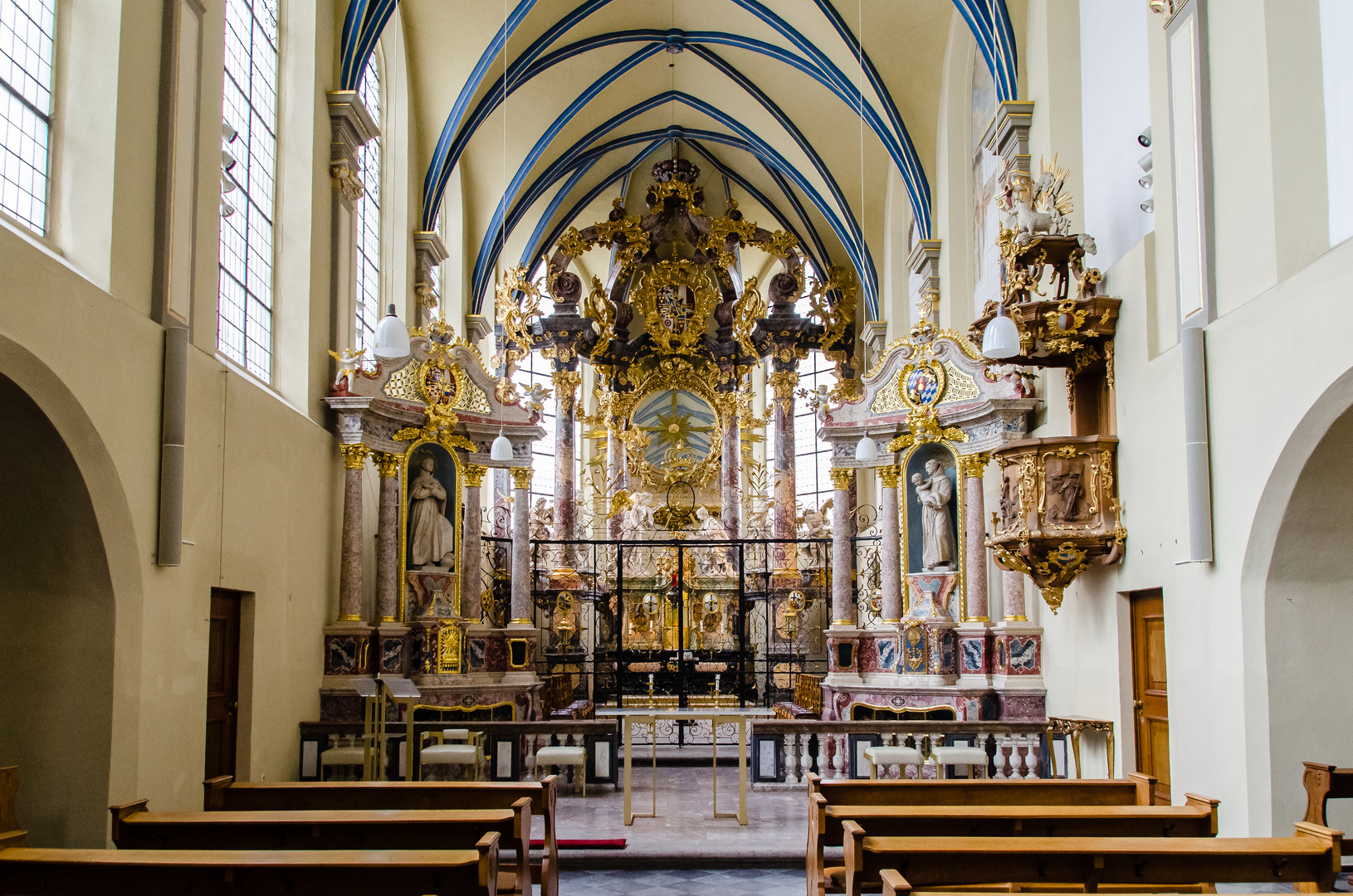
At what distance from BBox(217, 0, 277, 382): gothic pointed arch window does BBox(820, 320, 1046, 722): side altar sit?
6762mm

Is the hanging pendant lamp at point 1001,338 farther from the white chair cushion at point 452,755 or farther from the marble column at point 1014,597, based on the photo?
the white chair cushion at point 452,755

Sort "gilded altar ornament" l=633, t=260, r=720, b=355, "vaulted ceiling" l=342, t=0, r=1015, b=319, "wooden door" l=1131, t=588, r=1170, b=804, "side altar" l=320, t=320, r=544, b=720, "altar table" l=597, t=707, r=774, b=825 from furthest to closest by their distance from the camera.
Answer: "gilded altar ornament" l=633, t=260, r=720, b=355 < "vaulted ceiling" l=342, t=0, r=1015, b=319 < "side altar" l=320, t=320, r=544, b=720 < "altar table" l=597, t=707, r=774, b=825 < "wooden door" l=1131, t=588, r=1170, b=804

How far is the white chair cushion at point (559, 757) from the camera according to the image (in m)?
11.1

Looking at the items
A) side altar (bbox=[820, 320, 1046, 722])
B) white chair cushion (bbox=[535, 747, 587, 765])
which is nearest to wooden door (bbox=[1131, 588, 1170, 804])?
side altar (bbox=[820, 320, 1046, 722])

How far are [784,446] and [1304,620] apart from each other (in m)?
14.6

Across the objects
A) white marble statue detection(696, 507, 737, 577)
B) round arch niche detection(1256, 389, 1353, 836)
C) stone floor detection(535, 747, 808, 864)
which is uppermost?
white marble statue detection(696, 507, 737, 577)

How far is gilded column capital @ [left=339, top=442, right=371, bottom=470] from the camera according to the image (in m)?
13.0

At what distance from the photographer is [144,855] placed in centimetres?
538

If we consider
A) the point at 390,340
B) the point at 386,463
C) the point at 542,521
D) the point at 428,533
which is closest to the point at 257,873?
the point at 390,340

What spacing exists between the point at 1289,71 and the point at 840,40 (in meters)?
9.59

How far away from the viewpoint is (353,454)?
42.8 ft

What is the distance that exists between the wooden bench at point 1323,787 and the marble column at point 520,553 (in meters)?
10.5

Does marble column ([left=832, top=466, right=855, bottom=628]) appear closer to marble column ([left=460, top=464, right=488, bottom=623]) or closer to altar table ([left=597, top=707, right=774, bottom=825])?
altar table ([left=597, top=707, right=774, bottom=825])

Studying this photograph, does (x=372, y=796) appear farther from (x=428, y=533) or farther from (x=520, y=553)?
(x=520, y=553)
